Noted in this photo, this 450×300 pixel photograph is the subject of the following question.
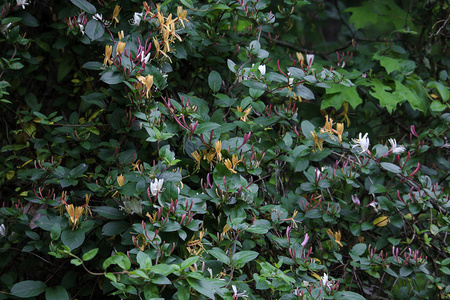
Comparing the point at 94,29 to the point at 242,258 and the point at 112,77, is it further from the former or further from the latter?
the point at 242,258

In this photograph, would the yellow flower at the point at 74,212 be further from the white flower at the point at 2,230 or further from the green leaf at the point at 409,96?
the green leaf at the point at 409,96

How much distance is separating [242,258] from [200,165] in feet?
1.11

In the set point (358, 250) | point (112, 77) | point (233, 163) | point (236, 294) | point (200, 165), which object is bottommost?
point (358, 250)

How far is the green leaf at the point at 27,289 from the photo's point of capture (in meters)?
1.33

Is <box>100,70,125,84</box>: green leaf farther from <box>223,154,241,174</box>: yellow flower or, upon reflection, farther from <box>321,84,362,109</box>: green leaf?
A: <box>321,84,362,109</box>: green leaf

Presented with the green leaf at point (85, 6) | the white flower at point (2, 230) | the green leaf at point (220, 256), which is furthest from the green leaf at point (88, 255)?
the green leaf at point (85, 6)

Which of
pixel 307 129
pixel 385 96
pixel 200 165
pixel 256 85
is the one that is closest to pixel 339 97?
pixel 385 96

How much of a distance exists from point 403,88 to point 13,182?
176 centimetres

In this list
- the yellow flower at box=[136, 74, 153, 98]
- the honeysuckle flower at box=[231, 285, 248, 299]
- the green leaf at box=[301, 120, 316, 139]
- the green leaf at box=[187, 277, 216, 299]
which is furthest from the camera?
the green leaf at box=[301, 120, 316, 139]

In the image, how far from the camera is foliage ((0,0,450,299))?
4.14ft

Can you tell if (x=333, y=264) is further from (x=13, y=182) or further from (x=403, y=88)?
(x=13, y=182)

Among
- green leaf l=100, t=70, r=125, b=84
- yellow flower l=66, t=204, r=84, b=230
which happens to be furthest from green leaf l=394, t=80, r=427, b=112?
yellow flower l=66, t=204, r=84, b=230

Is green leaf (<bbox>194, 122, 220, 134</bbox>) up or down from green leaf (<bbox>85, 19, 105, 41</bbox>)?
down

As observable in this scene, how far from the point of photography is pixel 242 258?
125 centimetres
